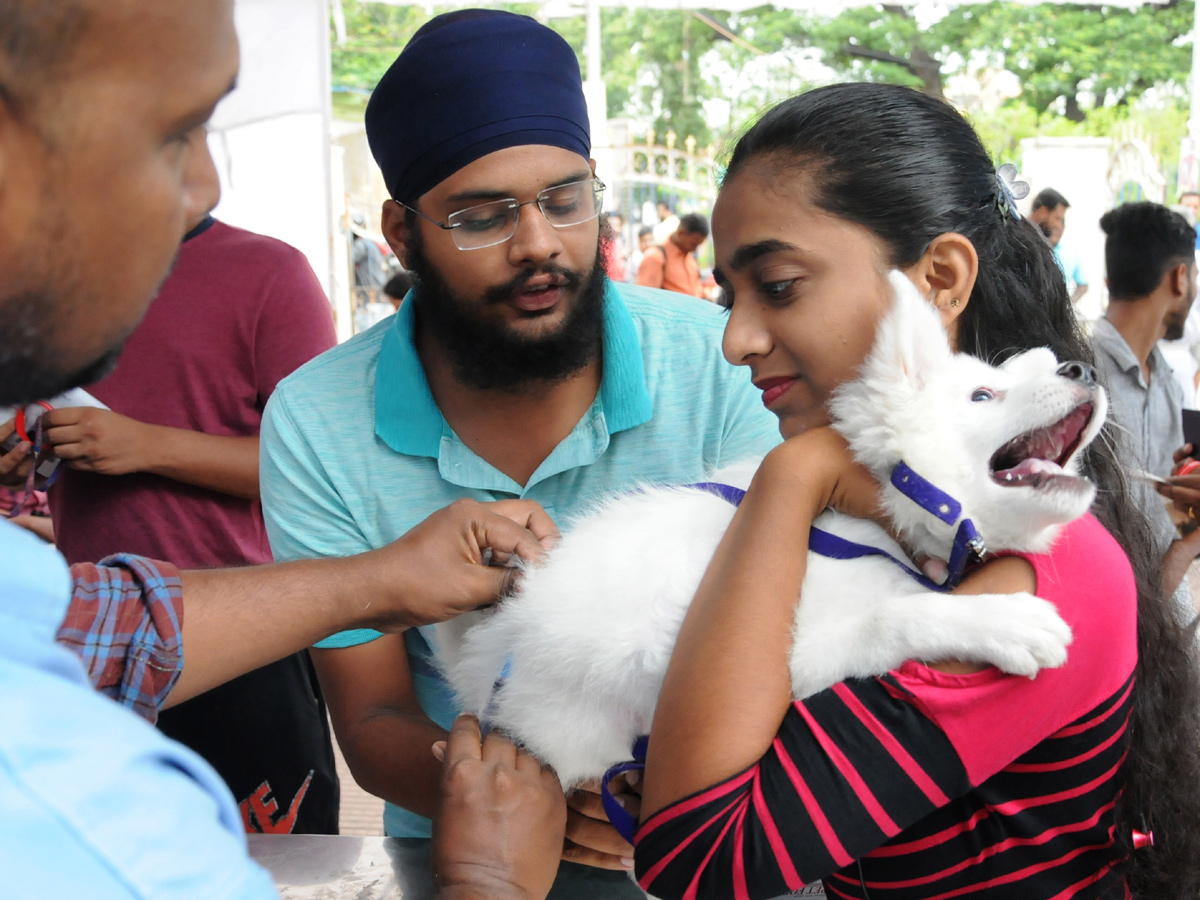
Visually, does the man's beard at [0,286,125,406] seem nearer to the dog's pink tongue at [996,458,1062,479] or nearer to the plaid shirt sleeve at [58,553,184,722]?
the plaid shirt sleeve at [58,553,184,722]

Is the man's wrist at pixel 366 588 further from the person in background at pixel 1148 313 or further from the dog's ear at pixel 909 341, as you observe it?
the person in background at pixel 1148 313

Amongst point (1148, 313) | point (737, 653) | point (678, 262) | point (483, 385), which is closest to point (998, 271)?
point (737, 653)

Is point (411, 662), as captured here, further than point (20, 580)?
Yes

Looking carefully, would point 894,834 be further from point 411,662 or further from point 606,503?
point 411,662

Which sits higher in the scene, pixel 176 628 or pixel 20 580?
pixel 20 580

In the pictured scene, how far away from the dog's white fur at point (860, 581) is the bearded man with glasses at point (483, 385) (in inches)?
20.2

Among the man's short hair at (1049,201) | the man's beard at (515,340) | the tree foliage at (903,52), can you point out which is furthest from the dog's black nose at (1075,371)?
the tree foliage at (903,52)

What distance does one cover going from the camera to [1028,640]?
1.19 metres

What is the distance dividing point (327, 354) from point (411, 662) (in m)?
0.74


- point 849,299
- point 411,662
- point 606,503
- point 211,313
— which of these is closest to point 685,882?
point 606,503

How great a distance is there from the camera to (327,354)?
2299 mm

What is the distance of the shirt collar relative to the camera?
2.11 meters

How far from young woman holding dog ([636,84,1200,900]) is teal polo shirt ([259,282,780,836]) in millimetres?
477

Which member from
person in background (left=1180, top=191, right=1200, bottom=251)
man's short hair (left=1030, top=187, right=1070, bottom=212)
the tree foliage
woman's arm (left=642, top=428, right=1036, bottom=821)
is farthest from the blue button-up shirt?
the tree foliage
